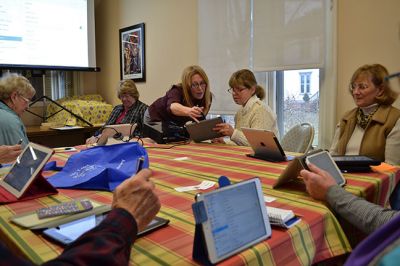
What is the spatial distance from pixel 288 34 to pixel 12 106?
7.19 ft

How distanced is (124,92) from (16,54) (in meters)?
1.40

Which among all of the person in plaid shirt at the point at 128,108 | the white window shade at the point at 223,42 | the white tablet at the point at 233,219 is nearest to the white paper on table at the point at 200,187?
the white tablet at the point at 233,219

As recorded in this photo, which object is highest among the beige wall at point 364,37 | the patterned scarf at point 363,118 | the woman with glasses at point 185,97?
the beige wall at point 364,37

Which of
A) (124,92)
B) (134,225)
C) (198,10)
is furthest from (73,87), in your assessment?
(134,225)

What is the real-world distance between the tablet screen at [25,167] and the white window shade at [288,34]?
2.18 meters

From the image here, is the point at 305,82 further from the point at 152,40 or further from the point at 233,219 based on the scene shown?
the point at 233,219

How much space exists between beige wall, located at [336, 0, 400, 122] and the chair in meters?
0.42

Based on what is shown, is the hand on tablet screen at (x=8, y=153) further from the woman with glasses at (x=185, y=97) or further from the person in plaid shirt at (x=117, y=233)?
the woman with glasses at (x=185, y=97)

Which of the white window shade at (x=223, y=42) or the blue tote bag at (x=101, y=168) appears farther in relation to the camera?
the white window shade at (x=223, y=42)

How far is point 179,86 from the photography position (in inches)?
112

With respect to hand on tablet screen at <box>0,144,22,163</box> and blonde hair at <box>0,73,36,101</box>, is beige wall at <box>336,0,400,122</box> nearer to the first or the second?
hand on tablet screen at <box>0,144,22,163</box>

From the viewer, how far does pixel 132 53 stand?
445 centimetres

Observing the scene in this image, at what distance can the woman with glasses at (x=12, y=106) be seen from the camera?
7.67ft

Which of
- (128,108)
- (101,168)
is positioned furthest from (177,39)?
(101,168)
